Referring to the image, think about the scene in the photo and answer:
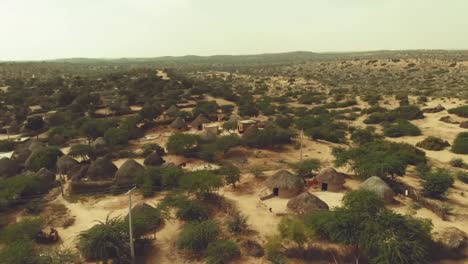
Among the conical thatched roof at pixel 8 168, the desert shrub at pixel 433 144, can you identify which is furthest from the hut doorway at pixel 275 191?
the conical thatched roof at pixel 8 168

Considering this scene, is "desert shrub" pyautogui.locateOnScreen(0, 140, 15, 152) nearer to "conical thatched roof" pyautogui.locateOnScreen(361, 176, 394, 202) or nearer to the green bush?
"conical thatched roof" pyautogui.locateOnScreen(361, 176, 394, 202)

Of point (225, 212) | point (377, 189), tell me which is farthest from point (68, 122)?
point (377, 189)

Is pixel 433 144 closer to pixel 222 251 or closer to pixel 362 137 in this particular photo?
pixel 362 137

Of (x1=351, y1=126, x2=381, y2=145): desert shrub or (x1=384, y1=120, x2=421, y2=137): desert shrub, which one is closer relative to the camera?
(x1=351, y1=126, x2=381, y2=145): desert shrub

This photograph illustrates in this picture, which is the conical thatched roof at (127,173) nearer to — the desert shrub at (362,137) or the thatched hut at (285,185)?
the thatched hut at (285,185)

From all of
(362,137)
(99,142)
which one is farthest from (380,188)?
(99,142)

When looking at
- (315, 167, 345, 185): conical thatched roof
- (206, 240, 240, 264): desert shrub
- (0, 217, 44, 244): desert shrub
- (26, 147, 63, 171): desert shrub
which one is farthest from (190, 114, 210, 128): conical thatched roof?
(206, 240, 240, 264): desert shrub

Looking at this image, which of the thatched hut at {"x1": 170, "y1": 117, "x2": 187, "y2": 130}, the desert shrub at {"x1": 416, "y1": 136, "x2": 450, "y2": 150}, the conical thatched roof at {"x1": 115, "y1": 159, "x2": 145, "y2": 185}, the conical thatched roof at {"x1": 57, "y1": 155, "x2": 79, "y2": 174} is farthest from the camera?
the thatched hut at {"x1": 170, "y1": 117, "x2": 187, "y2": 130}
